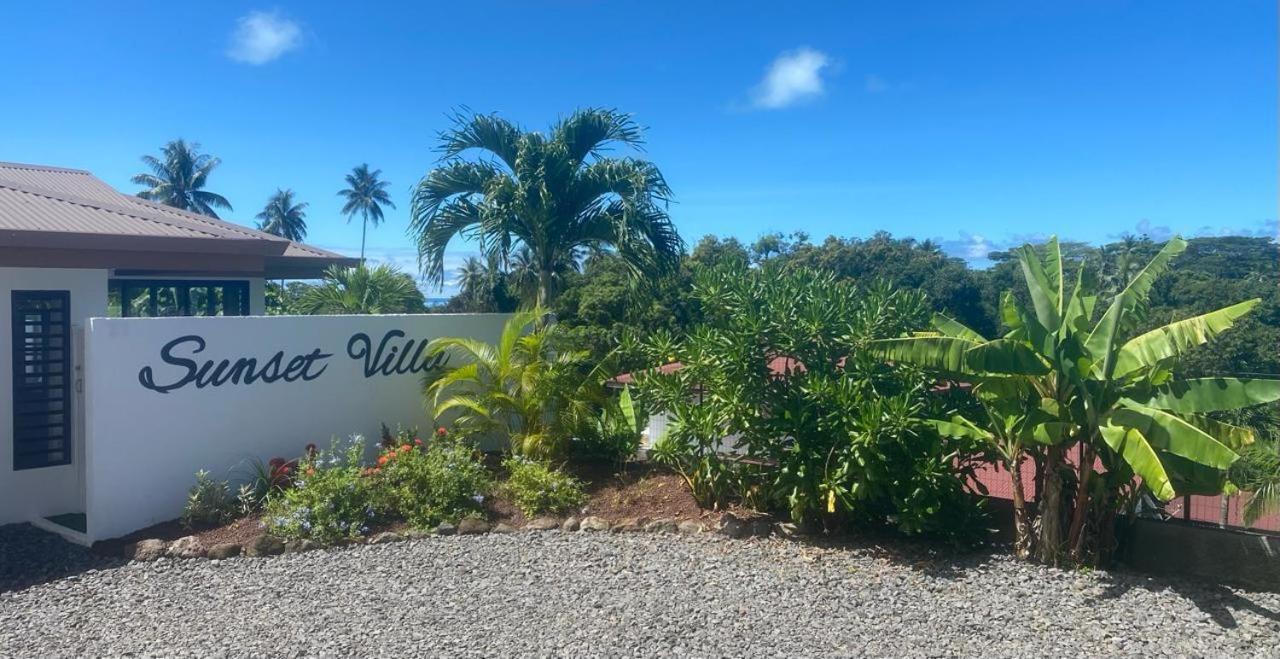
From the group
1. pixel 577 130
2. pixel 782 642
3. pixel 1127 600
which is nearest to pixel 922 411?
pixel 1127 600

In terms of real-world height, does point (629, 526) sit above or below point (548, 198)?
below

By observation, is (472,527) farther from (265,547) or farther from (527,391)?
(527,391)

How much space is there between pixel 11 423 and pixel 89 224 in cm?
205

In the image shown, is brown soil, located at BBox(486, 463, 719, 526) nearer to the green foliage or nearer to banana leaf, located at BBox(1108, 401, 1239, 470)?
the green foliage

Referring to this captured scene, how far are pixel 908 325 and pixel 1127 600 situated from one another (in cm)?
270

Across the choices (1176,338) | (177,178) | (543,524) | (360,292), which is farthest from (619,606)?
(177,178)

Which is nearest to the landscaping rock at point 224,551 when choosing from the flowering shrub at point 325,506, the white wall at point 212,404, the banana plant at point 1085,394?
the flowering shrub at point 325,506

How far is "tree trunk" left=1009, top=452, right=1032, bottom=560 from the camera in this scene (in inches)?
276

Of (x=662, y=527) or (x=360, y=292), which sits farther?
(x=360, y=292)

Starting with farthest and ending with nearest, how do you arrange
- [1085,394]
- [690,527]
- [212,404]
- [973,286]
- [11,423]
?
[973,286], [212,404], [11,423], [690,527], [1085,394]

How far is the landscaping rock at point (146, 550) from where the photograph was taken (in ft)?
23.0

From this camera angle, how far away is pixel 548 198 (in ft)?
33.7

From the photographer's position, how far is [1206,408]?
6.25 m

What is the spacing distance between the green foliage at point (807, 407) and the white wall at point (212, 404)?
3361 millimetres
